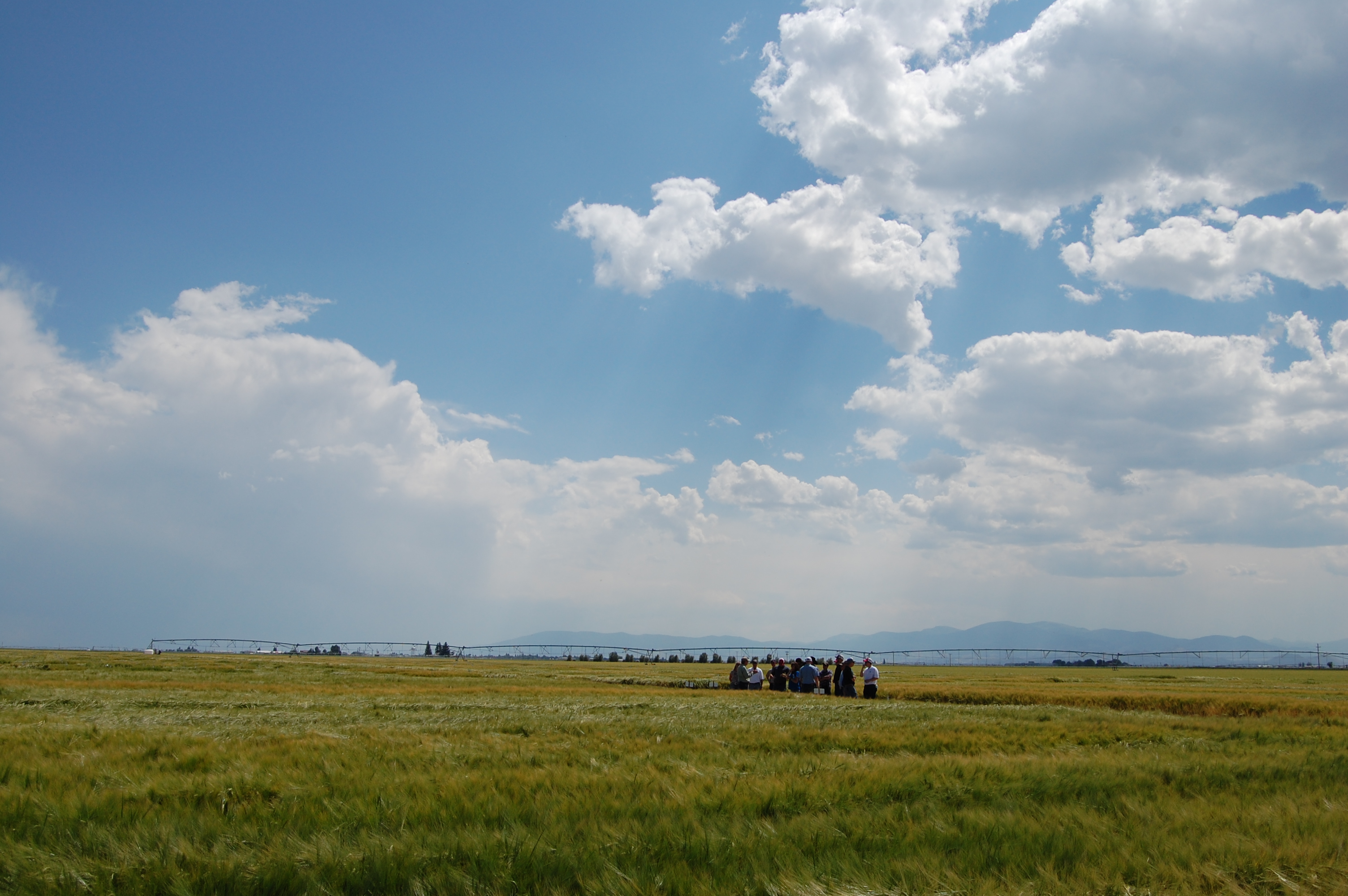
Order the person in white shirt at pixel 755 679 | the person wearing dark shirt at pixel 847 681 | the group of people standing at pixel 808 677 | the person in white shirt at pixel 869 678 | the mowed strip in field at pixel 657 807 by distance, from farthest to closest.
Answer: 1. the person in white shirt at pixel 755 679
2. the person wearing dark shirt at pixel 847 681
3. the group of people standing at pixel 808 677
4. the person in white shirt at pixel 869 678
5. the mowed strip in field at pixel 657 807

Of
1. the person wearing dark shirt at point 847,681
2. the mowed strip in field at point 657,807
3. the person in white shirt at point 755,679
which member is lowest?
the person in white shirt at point 755,679

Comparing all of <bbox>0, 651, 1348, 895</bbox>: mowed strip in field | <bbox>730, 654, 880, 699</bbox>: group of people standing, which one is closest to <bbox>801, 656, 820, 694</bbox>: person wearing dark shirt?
<bbox>730, 654, 880, 699</bbox>: group of people standing

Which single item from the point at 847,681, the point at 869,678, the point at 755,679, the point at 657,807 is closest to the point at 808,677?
the point at 847,681

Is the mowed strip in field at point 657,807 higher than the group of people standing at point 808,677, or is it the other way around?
the mowed strip in field at point 657,807

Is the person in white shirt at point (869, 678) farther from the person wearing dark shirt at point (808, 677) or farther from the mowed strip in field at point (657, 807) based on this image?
the mowed strip in field at point (657, 807)

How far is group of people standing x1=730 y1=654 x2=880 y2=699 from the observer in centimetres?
3059

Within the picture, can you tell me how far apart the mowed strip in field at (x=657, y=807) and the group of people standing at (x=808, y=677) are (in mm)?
14831

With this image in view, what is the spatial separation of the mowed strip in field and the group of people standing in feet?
48.7

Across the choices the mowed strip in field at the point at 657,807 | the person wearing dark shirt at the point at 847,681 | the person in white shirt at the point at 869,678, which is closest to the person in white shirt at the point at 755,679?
the person wearing dark shirt at the point at 847,681

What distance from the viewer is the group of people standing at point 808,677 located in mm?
30594

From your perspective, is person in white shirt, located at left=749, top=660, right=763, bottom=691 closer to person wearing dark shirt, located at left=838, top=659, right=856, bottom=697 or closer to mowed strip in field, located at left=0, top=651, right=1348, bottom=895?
person wearing dark shirt, located at left=838, top=659, right=856, bottom=697

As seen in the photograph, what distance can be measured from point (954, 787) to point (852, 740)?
14.4ft

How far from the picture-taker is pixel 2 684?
91.2 ft

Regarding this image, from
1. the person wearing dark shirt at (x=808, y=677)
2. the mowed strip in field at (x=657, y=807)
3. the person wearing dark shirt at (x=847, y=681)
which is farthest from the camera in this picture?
the person wearing dark shirt at (x=808, y=677)
